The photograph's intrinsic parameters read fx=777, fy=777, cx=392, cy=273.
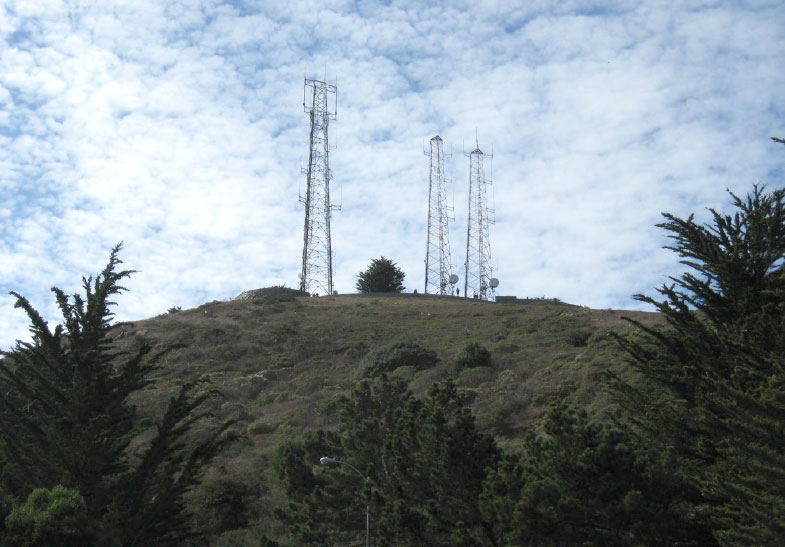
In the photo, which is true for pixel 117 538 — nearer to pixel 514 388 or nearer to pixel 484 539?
pixel 484 539

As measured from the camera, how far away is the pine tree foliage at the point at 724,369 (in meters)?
13.3

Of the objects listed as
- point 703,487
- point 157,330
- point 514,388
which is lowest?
point 703,487

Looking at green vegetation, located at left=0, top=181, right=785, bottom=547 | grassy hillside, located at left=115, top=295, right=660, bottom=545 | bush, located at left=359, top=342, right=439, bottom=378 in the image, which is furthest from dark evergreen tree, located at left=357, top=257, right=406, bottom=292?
green vegetation, located at left=0, top=181, right=785, bottom=547

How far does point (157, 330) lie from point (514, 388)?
3486cm

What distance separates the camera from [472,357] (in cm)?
4634

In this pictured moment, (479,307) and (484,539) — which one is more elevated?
(479,307)

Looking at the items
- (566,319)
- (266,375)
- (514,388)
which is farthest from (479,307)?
(514,388)

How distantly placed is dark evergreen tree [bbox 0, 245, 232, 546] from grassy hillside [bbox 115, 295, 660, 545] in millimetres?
5337

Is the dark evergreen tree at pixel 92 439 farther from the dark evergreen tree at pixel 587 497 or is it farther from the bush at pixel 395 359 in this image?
the bush at pixel 395 359

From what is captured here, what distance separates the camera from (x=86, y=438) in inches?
675

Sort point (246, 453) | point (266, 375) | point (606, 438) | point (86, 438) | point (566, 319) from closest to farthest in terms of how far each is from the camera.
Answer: point (606, 438)
point (86, 438)
point (246, 453)
point (266, 375)
point (566, 319)

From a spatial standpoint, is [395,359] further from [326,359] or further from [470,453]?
[470,453]

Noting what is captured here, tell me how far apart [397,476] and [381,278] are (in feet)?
207

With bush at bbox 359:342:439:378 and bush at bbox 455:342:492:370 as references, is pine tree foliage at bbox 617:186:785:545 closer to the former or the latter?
bush at bbox 455:342:492:370
